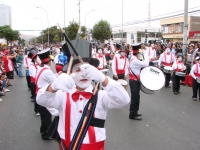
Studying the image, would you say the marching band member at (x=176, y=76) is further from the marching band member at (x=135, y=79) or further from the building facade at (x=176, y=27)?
the building facade at (x=176, y=27)

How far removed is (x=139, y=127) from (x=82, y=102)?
3.77 metres

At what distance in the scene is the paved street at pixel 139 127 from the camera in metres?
4.88

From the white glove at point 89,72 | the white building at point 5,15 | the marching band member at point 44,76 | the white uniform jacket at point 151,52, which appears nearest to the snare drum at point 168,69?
the white uniform jacket at point 151,52

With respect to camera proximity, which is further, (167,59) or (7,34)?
(7,34)

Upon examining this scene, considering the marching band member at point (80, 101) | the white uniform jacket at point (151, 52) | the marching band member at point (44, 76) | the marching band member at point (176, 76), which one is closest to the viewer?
the marching band member at point (80, 101)

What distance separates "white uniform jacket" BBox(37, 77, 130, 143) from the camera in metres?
2.32

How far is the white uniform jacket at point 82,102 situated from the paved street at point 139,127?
2.46 metres

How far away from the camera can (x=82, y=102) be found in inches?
94.5

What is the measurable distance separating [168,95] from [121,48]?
301cm

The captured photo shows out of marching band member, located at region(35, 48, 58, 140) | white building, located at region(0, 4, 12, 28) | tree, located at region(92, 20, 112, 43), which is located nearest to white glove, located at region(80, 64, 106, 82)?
marching band member, located at region(35, 48, 58, 140)

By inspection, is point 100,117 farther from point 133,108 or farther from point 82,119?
point 133,108

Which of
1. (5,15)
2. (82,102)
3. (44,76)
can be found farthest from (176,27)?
(5,15)

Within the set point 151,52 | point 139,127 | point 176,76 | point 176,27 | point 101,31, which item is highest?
point 176,27

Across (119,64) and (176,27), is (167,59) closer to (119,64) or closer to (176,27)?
(119,64)
